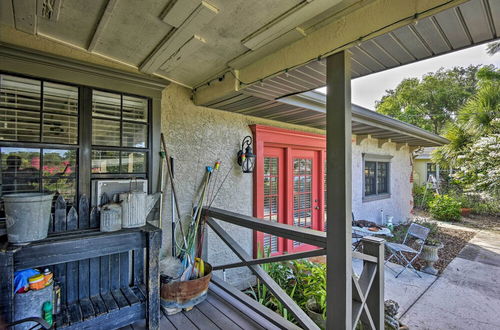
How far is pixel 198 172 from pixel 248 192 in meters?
0.90

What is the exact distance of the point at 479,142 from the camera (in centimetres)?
718

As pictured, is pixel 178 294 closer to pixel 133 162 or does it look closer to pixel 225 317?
pixel 225 317

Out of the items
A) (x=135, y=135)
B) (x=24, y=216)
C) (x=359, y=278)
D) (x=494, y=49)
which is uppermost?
(x=494, y=49)

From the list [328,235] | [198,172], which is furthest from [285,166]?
[328,235]

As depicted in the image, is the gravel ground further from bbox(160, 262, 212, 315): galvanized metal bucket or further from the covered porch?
bbox(160, 262, 212, 315): galvanized metal bucket

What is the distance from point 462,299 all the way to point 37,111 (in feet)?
16.9

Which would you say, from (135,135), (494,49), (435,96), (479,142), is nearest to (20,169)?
(135,135)

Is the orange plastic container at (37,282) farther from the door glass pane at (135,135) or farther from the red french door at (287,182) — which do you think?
the red french door at (287,182)

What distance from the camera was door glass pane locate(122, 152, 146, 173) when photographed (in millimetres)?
2263

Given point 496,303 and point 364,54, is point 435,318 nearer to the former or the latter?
point 496,303

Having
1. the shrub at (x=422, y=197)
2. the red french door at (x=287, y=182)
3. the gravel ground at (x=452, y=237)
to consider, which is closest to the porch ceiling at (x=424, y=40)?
the red french door at (x=287, y=182)

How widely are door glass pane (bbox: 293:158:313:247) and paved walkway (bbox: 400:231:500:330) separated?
1885 mm

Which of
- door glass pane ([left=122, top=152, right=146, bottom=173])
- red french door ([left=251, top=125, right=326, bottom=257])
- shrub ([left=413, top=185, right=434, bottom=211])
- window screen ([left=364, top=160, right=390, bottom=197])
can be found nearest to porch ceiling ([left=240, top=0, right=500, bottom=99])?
door glass pane ([left=122, top=152, right=146, bottom=173])

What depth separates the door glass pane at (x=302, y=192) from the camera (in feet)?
13.9
